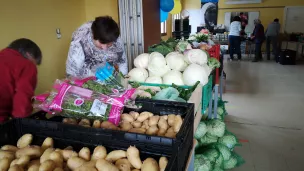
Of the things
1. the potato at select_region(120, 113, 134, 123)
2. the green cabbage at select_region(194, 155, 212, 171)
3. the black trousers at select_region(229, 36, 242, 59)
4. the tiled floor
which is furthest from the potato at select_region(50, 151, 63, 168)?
the black trousers at select_region(229, 36, 242, 59)

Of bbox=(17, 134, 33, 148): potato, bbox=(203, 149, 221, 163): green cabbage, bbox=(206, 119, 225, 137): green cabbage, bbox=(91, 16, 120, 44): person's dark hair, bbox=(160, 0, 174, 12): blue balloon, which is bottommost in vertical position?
bbox=(203, 149, 221, 163): green cabbage

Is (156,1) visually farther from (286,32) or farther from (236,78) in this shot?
(286,32)

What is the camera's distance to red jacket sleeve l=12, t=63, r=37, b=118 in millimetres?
1319

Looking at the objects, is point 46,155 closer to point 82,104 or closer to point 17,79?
point 82,104

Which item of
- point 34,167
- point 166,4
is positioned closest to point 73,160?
point 34,167

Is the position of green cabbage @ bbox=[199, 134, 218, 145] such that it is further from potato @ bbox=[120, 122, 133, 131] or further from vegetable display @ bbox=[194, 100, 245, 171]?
potato @ bbox=[120, 122, 133, 131]

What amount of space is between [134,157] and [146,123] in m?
0.25

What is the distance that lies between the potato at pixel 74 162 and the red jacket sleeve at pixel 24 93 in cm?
65

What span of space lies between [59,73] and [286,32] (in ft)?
32.3

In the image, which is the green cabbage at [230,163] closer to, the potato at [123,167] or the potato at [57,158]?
the potato at [123,167]

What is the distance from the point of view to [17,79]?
1411 mm

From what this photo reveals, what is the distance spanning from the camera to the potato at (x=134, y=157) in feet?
2.62

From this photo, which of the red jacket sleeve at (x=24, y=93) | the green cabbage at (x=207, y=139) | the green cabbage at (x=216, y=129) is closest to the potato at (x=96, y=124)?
the red jacket sleeve at (x=24, y=93)

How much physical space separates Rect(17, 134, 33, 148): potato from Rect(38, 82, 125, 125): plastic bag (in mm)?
165
